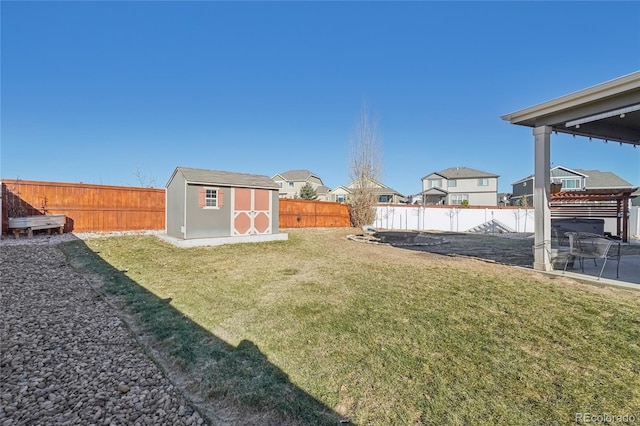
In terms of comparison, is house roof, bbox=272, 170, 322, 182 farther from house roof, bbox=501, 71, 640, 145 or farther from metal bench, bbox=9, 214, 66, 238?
house roof, bbox=501, 71, 640, 145

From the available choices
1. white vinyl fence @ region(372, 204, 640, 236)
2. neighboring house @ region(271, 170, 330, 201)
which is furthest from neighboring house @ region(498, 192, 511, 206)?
neighboring house @ region(271, 170, 330, 201)

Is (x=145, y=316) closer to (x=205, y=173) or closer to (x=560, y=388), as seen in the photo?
(x=560, y=388)

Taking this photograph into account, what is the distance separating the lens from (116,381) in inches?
97.4

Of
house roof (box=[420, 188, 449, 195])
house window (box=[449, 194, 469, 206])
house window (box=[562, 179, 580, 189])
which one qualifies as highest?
house window (box=[562, 179, 580, 189])

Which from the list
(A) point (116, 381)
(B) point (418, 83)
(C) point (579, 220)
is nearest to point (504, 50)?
(B) point (418, 83)

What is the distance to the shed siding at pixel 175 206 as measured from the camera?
34.8ft

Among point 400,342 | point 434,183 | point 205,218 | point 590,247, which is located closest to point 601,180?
point 434,183

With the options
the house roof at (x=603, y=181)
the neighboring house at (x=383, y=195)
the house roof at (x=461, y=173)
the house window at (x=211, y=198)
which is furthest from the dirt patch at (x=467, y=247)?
the house roof at (x=461, y=173)

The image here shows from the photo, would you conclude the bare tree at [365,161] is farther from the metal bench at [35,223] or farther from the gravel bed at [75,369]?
the gravel bed at [75,369]

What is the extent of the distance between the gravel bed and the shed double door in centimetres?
688

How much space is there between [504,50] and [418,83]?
422 cm

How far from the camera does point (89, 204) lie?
38.2 feet

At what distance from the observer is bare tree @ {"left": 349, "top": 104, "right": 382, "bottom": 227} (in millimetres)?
19266

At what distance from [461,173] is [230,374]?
3947cm
